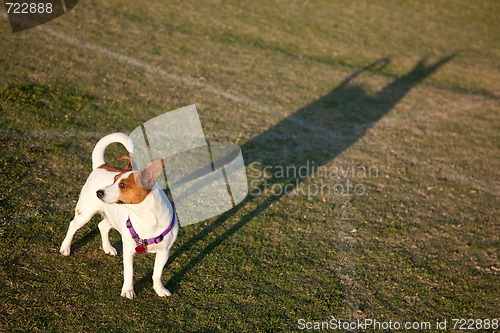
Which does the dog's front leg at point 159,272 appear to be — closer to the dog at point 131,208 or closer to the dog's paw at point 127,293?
the dog at point 131,208

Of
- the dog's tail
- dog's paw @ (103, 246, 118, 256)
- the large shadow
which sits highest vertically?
the dog's tail

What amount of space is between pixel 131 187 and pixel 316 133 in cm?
556

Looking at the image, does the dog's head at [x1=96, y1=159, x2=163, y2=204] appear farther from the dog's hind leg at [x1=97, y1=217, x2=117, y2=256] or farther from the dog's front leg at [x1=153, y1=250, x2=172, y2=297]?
the dog's hind leg at [x1=97, y1=217, x2=117, y2=256]

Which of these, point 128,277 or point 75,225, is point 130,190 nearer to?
point 128,277

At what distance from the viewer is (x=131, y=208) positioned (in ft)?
15.7

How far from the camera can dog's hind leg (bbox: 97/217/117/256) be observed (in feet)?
18.8

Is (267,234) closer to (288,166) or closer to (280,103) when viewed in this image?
(288,166)

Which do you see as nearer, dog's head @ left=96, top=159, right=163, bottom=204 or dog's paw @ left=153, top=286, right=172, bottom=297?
dog's head @ left=96, top=159, right=163, bottom=204

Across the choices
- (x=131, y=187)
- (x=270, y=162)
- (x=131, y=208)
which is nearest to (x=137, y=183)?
(x=131, y=187)

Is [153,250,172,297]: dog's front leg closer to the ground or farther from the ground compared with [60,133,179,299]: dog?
closer to the ground

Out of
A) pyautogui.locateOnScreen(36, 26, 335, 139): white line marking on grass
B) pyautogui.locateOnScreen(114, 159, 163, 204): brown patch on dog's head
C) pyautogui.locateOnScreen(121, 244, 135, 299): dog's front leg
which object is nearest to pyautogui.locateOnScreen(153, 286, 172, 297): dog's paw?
pyautogui.locateOnScreen(121, 244, 135, 299): dog's front leg

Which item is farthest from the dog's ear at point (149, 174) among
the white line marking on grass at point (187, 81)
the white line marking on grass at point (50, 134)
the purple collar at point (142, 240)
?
the white line marking on grass at point (187, 81)

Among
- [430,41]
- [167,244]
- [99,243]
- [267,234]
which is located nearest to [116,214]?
[167,244]

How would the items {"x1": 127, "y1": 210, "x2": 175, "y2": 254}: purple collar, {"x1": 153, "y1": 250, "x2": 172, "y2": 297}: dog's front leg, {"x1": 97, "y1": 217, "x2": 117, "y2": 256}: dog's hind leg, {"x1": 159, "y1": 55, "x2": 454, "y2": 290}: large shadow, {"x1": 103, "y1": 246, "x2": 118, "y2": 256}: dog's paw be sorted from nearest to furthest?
{"x1": 127, "y1": 210, "x2": 175, "y2": 254}: purple collar
{"x1": 153, "y1": 250, "x2": 172, "y2": 297}: dog's front leg
{"x1": 97, "y1": 217, "x2": 117, "y2": 256}: dog's hind leg
{"x1": 103, "y1": 246, "x2": 118, "y2": 256}: dog's paw
{"x1": 159, "y1": 55, "x2": 454, "y2": 290}: large shadow
